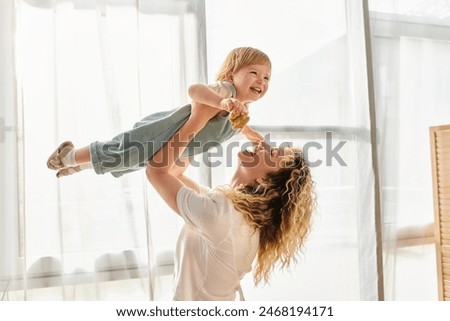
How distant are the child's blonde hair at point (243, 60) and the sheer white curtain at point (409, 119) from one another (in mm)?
817

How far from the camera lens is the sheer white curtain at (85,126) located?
1.40 m

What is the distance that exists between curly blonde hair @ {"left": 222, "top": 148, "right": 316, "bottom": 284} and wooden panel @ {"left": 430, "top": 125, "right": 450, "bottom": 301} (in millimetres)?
791

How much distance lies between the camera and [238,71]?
3.73ft

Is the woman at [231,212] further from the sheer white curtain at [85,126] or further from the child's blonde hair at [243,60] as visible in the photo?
the sheer white curtain at [85,126]

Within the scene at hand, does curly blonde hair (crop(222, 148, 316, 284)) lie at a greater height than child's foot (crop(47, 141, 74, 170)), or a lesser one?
lesser

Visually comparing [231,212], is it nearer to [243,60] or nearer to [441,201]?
[243,60]

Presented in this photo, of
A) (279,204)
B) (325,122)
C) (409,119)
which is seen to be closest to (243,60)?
(279,204)

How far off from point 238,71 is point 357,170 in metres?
0.86

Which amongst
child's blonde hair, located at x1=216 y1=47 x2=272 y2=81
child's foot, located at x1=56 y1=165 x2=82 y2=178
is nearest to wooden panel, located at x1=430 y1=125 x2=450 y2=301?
child's blonde hair, located at x1=216 y1=47 x2=272 y2=81

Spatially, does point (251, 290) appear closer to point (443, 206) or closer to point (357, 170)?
point (357, 170)

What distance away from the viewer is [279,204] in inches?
45.4

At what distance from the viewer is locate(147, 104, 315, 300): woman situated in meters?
1.08

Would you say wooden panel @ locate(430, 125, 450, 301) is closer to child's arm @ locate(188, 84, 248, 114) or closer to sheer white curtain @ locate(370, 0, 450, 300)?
sheer white curtain @ locate(370, 0, 450, 300)

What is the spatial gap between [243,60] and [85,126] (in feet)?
2.03
